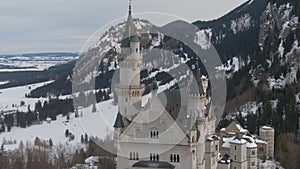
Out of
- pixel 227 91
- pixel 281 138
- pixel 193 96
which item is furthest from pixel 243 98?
pixel 193 96

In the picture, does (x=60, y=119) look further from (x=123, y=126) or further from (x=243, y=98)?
(x=123, y=126)

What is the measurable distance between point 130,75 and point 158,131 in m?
5.26

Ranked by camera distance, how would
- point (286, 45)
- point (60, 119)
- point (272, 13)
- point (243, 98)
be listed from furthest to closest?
point (60, 119)
point (272, 13)
point (286, 45)
point (243, 98)

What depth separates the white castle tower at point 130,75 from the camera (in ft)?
127

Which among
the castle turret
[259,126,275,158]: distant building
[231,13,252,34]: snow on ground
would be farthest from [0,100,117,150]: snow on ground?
[231,13,252,34]: snow on ground

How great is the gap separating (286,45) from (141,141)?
195 feet

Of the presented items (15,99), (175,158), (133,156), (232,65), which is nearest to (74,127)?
(232,65)

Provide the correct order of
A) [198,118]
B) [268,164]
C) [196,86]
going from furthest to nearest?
[268,164] < [196,86] < [198,118]

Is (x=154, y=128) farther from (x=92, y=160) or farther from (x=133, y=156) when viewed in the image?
(x=92, y=160)

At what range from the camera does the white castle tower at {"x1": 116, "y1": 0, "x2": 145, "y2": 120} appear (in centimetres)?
3859

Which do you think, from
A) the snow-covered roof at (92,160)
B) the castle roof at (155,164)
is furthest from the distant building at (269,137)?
the snow-covered roof at (92,160)

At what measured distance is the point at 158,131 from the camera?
36688 millimetres

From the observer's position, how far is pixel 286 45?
89.4 metres

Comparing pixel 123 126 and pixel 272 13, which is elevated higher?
pixel 272 13
